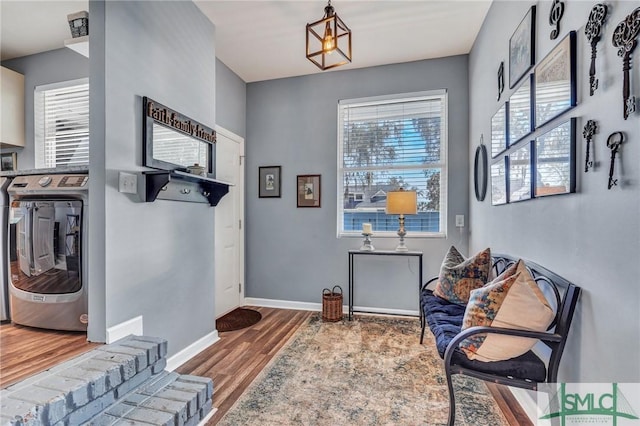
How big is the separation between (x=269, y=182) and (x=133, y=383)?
8.73ft

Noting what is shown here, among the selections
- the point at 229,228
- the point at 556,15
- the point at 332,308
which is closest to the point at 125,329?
the point at 229,228

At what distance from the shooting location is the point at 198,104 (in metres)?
2.66

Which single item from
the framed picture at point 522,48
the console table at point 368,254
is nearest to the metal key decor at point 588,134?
the framed picture at point 522,48

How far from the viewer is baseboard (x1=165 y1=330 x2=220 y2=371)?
2314 mm

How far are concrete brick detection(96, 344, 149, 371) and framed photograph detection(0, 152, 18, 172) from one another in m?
2.83

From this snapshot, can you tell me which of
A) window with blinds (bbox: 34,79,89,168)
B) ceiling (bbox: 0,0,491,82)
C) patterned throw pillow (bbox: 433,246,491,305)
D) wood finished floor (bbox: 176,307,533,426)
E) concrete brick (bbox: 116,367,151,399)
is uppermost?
ceiling (bbox: 0,0,491,82)

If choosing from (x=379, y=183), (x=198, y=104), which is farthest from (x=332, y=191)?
(x=198, y=104)

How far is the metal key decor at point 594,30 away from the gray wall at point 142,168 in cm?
238

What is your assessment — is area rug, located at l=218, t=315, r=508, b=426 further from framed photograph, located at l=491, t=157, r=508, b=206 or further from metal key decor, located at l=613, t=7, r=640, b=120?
metal key decor, located at l=613, t=7, r=640, b=120

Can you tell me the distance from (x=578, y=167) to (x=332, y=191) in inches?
102

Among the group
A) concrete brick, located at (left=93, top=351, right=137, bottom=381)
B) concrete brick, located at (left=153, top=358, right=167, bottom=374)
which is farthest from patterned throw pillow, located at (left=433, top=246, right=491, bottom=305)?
concrete brick, located at (left=93, top=351, right=137, bottom=381)

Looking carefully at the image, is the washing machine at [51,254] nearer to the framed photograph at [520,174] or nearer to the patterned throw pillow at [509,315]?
the patterned throw pillow at [509,315]

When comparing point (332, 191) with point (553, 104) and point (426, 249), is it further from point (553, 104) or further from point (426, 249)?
point (553, 104)

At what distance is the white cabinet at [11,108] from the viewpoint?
3117mm
